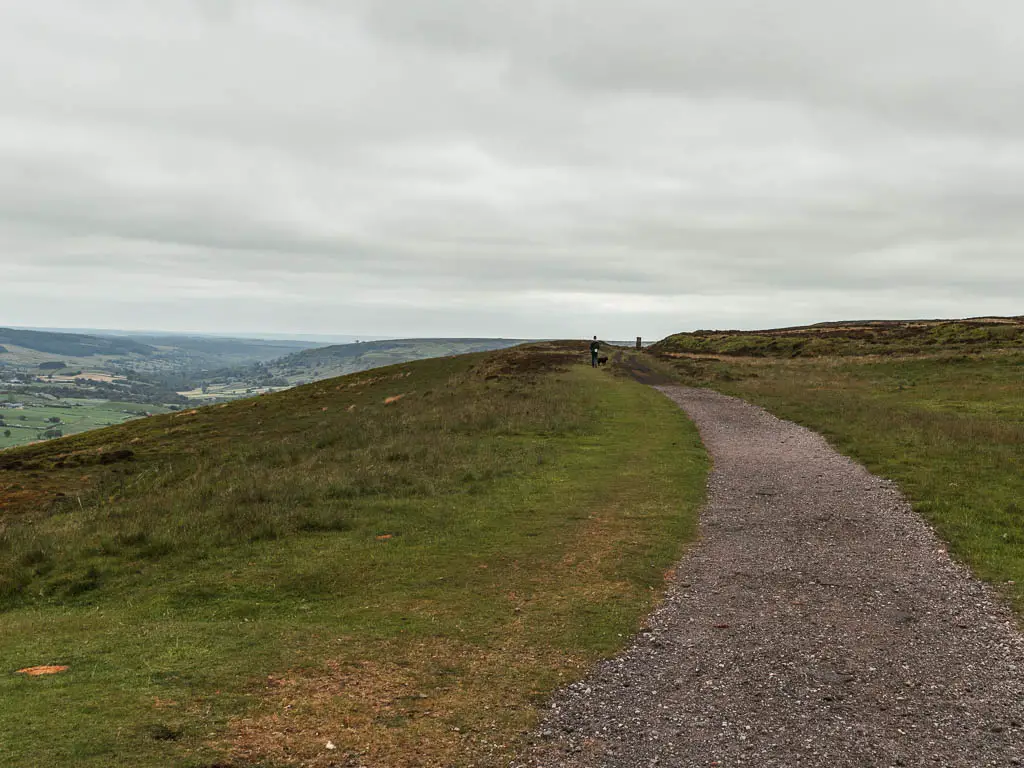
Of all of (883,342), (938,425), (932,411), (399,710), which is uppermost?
(883,342)

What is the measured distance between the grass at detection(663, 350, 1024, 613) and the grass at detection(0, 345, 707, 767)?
588cm

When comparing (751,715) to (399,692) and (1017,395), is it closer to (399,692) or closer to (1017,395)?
(399,692)

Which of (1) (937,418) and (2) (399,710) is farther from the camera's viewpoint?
(1) (937,418)

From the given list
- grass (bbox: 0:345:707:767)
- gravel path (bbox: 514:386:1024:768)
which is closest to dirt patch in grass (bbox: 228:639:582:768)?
grass (bbox: 0:345:707:767)

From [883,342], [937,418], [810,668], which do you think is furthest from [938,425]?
[883,342]

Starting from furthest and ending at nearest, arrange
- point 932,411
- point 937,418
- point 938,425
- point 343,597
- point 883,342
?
point 883,342 < point 932,411 < point 937,418 < point 938,425 < point 343,597

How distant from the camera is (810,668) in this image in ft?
26.9

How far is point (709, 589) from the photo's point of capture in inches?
445

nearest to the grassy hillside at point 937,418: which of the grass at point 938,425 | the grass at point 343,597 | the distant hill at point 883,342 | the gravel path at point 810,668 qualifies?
the grass at point 938,425

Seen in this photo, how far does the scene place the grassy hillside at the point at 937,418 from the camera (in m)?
14.1

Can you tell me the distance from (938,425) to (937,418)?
2814mm

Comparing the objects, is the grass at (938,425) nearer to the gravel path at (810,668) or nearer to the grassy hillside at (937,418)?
the grassy hillside at (937,418)

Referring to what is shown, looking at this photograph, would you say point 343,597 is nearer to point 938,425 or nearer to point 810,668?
point 810,668

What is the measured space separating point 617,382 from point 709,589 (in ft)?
123
